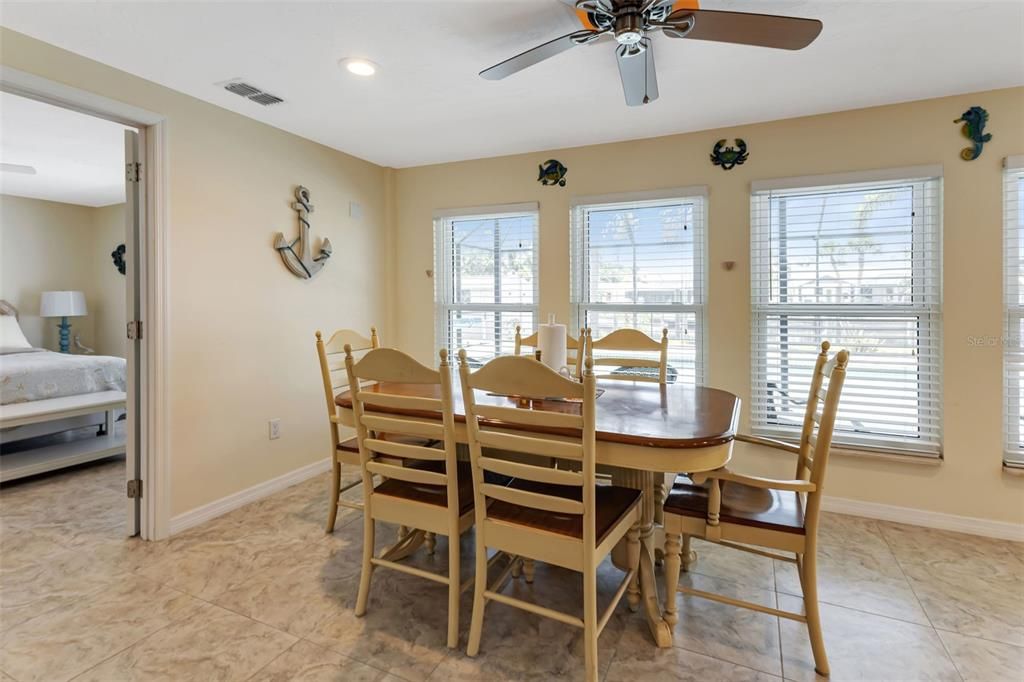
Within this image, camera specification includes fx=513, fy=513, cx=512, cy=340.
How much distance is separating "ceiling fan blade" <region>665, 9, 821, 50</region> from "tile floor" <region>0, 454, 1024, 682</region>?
2052 mm

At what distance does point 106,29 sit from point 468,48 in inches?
57.7

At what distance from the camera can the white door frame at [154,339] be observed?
8.48ft

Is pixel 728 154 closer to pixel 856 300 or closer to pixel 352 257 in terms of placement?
pixel 856 300

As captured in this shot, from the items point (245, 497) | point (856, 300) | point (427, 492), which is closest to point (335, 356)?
point (245, 497)

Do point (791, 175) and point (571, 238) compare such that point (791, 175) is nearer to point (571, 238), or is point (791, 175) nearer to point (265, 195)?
point (571, 238)

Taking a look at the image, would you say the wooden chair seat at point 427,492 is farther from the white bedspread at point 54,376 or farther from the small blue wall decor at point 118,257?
the small blue wall decor at point 118,257

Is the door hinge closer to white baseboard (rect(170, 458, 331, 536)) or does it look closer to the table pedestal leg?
white baseboard (rect(170, 458, 331, 536))

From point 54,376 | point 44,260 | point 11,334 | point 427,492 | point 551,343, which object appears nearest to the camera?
point 427,492

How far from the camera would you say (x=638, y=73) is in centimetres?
203

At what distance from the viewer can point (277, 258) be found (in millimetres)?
3273

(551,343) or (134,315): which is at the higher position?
(134,315)

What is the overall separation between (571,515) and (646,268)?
2.16 meters

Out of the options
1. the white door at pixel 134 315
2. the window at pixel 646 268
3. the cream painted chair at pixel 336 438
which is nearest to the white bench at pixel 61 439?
the white door at pixel 134 315

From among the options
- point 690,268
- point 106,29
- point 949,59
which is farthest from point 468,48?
point 949,59
